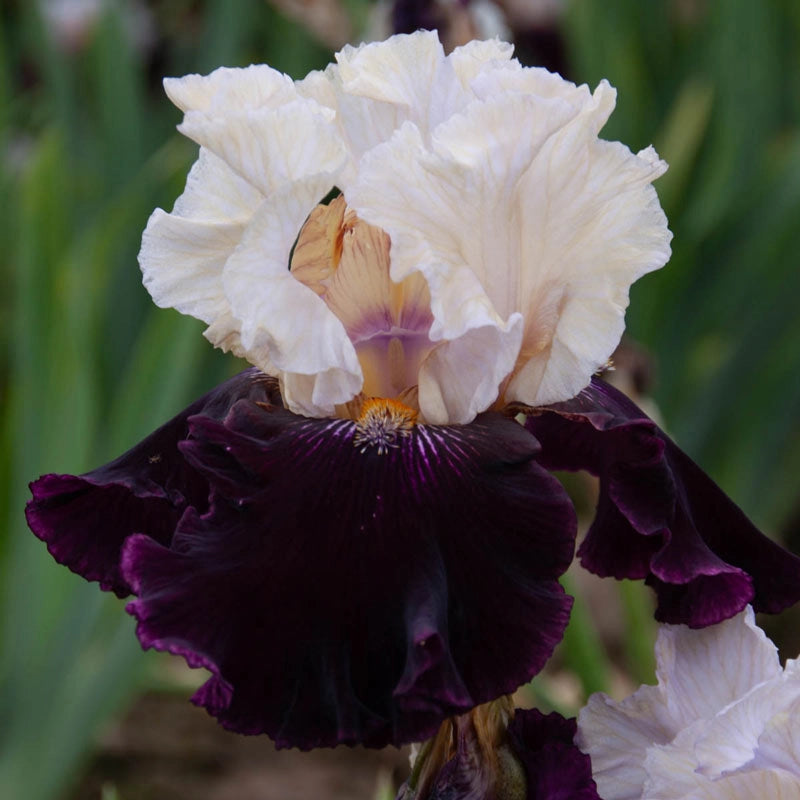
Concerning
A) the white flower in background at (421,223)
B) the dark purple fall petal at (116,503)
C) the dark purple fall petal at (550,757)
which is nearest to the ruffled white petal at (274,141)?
the white flower in background at (421,223)

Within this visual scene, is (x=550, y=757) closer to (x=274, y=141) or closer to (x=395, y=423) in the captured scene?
(x=395, y=423)

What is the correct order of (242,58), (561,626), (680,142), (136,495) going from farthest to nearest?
(242,58) < (680,142) < (136,495) < (561,626)

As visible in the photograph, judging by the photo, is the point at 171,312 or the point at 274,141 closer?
the point at 274,141

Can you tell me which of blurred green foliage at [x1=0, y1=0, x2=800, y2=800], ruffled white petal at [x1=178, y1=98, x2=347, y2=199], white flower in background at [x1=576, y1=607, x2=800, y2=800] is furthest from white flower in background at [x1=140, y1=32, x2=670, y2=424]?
blurred green foliage at [x1=0, y1=0, x2=800, y2=800]

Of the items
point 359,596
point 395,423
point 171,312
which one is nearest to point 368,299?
point 395,423

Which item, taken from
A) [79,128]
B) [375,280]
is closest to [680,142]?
[79,128]

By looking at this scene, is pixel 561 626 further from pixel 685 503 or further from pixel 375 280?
pixel 375 280
